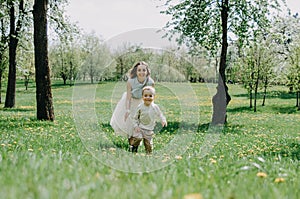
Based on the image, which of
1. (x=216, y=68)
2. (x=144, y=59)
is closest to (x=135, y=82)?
(x=144, y=59)

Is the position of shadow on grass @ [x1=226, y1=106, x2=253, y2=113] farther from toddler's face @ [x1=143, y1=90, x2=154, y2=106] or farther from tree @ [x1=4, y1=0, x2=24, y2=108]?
toddler's face @ [x1=143, y1=90, x2=154, y2=106]

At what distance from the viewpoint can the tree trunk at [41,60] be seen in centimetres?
1456

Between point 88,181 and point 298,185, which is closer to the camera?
point 88,181

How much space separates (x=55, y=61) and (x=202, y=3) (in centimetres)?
5402

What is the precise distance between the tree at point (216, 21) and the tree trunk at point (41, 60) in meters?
7.43

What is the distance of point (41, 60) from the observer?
48.5 ft

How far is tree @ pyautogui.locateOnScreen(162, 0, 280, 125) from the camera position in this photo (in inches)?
797

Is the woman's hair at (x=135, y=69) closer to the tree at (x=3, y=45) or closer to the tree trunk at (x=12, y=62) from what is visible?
the tree at (x=3, y=45)

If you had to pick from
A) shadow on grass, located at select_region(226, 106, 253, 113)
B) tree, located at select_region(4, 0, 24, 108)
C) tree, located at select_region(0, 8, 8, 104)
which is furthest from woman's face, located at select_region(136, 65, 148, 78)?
shadow on grass, located at select_region(226, 106, 253, 113)

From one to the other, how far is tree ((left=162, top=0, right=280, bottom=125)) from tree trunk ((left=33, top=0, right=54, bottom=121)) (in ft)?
24.4

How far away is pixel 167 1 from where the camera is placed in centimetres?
2056

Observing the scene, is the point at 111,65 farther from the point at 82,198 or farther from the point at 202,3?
the point at 202,3

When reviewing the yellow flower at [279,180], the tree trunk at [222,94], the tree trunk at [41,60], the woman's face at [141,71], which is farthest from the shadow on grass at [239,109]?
the yellow flower at [279,180]

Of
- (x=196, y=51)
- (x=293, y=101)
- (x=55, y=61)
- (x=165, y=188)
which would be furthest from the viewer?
(x=55, y=61)
